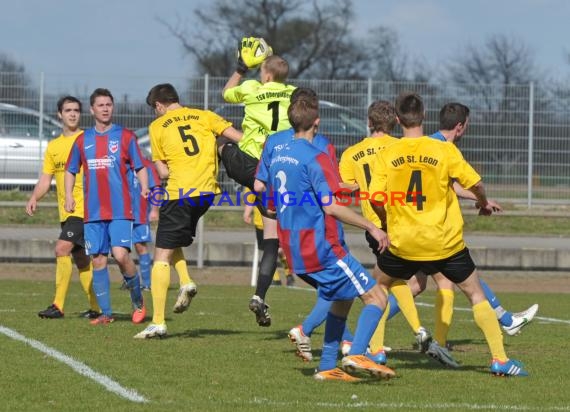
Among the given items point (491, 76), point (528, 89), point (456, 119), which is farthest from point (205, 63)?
point (456, 119)

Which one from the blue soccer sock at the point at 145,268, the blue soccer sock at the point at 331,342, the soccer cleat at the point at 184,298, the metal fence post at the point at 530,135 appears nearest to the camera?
the blue soccer sock at the point at 331,342

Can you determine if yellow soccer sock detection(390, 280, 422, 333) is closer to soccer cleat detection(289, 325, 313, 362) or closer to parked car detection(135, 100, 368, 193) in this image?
soccer cleat detection(289, 325, 313, 362)

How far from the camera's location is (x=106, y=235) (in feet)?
38.0

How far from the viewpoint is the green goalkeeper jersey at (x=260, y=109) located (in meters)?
10.8

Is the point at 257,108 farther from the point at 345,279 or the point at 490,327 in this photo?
the point at 490,327

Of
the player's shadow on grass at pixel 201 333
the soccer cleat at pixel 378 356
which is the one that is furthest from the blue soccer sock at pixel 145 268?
the soccer cleat at pixel 378 356

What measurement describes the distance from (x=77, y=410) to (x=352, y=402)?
1.54 meters

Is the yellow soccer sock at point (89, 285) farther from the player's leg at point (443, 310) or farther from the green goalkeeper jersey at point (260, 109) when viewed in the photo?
the player's leg at point (443, 310)

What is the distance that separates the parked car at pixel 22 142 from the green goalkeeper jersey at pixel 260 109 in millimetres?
9820

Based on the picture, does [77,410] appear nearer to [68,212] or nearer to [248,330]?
[248,330]

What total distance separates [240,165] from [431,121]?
10.3m

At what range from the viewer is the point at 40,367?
8.55 meters

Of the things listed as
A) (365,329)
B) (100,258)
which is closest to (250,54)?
(100,258)

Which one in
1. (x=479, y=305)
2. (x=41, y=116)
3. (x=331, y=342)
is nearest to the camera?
(x=331, y=342)
